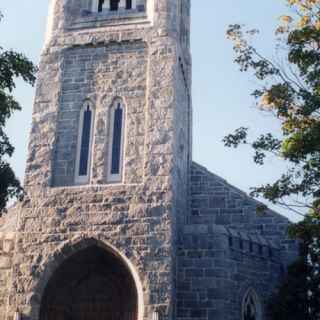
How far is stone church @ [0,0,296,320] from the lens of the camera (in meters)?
16.2

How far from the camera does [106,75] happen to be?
18.8 metres

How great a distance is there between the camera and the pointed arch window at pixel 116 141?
1761 centimetres

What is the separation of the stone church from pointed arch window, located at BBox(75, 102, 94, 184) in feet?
0.14

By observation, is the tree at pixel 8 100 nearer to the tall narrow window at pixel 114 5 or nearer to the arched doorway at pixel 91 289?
the arched doorway at pixel 91 289

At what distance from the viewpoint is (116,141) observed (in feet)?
59.1

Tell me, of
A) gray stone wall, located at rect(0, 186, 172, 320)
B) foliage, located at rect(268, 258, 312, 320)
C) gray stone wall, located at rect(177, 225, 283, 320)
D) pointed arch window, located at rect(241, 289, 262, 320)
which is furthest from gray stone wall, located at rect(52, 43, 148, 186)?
foliage, located at rect(268, 258, 312, 320)

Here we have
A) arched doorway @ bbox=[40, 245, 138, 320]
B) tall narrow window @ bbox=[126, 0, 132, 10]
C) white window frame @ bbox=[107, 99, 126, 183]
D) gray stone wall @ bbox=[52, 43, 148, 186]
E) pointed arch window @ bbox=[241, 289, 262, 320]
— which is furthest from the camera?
tall narrow window @ bbox=[126, 0, 132, 10]

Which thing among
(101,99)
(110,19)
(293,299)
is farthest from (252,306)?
(110,19)

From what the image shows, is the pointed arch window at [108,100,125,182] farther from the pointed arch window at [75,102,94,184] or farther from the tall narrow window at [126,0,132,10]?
the tall narrow window at [126,0,132,10]

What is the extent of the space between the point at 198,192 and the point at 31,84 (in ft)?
27.3

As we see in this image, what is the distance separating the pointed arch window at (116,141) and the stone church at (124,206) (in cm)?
3

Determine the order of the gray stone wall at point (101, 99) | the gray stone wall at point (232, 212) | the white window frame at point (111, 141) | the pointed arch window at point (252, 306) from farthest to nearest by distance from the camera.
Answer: the gray stone wall at point (232, 212), the gray stone wall at point (101, 99), the white window frame at point (111, 141), the pointed arch window at point (252, 306)

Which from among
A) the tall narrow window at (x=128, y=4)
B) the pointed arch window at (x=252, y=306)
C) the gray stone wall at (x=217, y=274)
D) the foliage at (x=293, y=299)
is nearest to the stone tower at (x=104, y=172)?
the tall narrow window at (x=128, y=4)

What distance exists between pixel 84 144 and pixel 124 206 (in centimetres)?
258
